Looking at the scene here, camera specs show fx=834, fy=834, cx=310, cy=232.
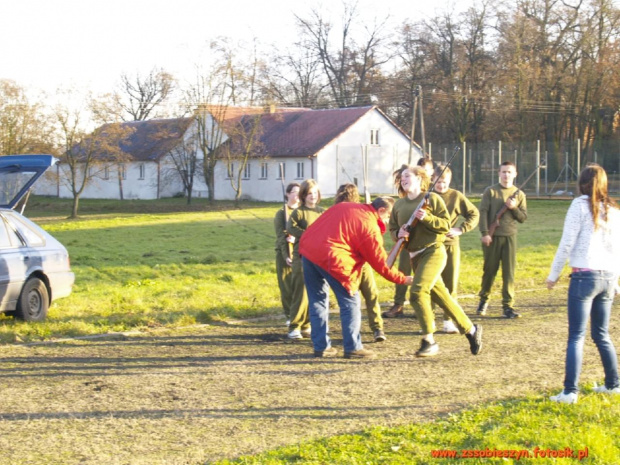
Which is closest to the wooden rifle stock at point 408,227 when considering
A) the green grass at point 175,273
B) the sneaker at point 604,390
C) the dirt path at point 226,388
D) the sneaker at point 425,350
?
the sneaker at point 425,350

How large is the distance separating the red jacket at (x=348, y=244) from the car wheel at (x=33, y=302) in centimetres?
417

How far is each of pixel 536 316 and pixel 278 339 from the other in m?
3.71

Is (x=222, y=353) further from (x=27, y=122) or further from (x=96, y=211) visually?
(x=96, y=211)

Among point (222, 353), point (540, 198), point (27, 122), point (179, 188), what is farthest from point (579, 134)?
point (222, 353)

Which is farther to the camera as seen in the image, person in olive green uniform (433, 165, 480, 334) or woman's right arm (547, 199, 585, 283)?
person in olive green uniform (433, 165, 480, 334)

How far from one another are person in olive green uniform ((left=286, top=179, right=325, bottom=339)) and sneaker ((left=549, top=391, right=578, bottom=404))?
3.88 metres

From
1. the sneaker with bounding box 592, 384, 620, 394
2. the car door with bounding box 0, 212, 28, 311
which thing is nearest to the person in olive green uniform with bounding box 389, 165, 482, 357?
the sneaker with bounding box 592, 384, 620, 394

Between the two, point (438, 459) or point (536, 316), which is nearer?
point (438, 459)

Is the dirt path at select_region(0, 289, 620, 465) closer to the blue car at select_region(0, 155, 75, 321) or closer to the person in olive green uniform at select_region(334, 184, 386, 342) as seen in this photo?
the person in olive green uniform at select_region(334, 184, 386, 342)

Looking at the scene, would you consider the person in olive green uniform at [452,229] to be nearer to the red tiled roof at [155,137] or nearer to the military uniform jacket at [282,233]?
the military uniform jacket at [282,233]

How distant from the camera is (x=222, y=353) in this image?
28.9 feet

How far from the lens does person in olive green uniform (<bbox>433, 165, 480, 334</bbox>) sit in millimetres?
9984

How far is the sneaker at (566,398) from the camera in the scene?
6207 millimetres

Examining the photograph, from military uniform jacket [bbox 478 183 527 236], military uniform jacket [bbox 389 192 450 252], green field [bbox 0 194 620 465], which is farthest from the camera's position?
military uniform jacket [bbox 478 183 527 236]
